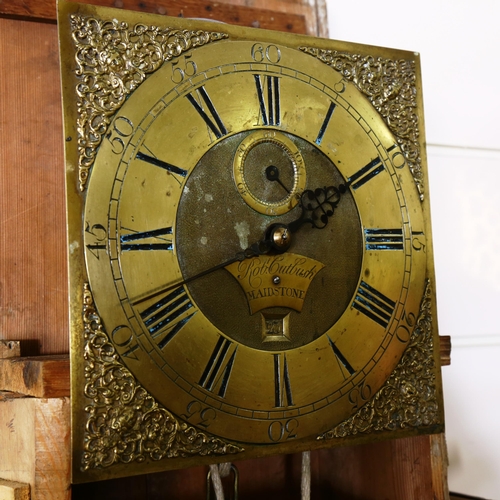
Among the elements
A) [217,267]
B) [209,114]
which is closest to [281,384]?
[217,267]

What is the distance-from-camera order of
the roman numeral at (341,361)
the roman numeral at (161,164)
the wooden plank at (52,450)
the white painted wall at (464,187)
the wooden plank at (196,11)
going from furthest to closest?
1. the white painted wall at (464,187)
2. the wooden plank at (196,11)
3. the roman numeral at (341,361)
4. the roman numeral at (161,164)
5. the wooden plank at (52,450)

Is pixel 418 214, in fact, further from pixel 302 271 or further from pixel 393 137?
pixel 302 271

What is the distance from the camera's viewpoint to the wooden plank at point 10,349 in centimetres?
117

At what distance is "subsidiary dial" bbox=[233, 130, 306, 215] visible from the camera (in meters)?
1.13

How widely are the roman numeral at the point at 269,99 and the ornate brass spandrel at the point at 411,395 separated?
0.40 metres

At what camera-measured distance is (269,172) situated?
115 cm

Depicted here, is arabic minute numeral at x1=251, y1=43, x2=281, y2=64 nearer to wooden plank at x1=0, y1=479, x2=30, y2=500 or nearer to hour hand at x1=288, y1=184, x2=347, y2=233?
hour hand at x1=288, y1=184, x2=347, y2=233

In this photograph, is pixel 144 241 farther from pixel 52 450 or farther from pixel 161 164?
pixel 52 450

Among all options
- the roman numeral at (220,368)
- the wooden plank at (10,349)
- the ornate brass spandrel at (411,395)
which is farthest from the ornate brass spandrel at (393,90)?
the wooden plank at (10,349)

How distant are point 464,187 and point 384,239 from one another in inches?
24.3

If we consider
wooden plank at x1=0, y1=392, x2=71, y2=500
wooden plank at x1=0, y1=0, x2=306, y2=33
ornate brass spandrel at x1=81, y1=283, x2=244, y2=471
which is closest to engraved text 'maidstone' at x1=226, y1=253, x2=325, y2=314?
ornate brass spandrel at x1=81, y1=283, x2=244, y2=471

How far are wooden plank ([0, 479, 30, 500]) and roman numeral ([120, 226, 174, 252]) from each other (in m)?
0.35

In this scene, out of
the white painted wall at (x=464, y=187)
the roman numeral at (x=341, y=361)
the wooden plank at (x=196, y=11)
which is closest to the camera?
the roman numeral at (x=341, y=361)

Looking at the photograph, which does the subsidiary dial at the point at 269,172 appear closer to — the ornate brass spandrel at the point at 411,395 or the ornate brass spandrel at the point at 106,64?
the ornate brass spandrel at the point at 106,64
